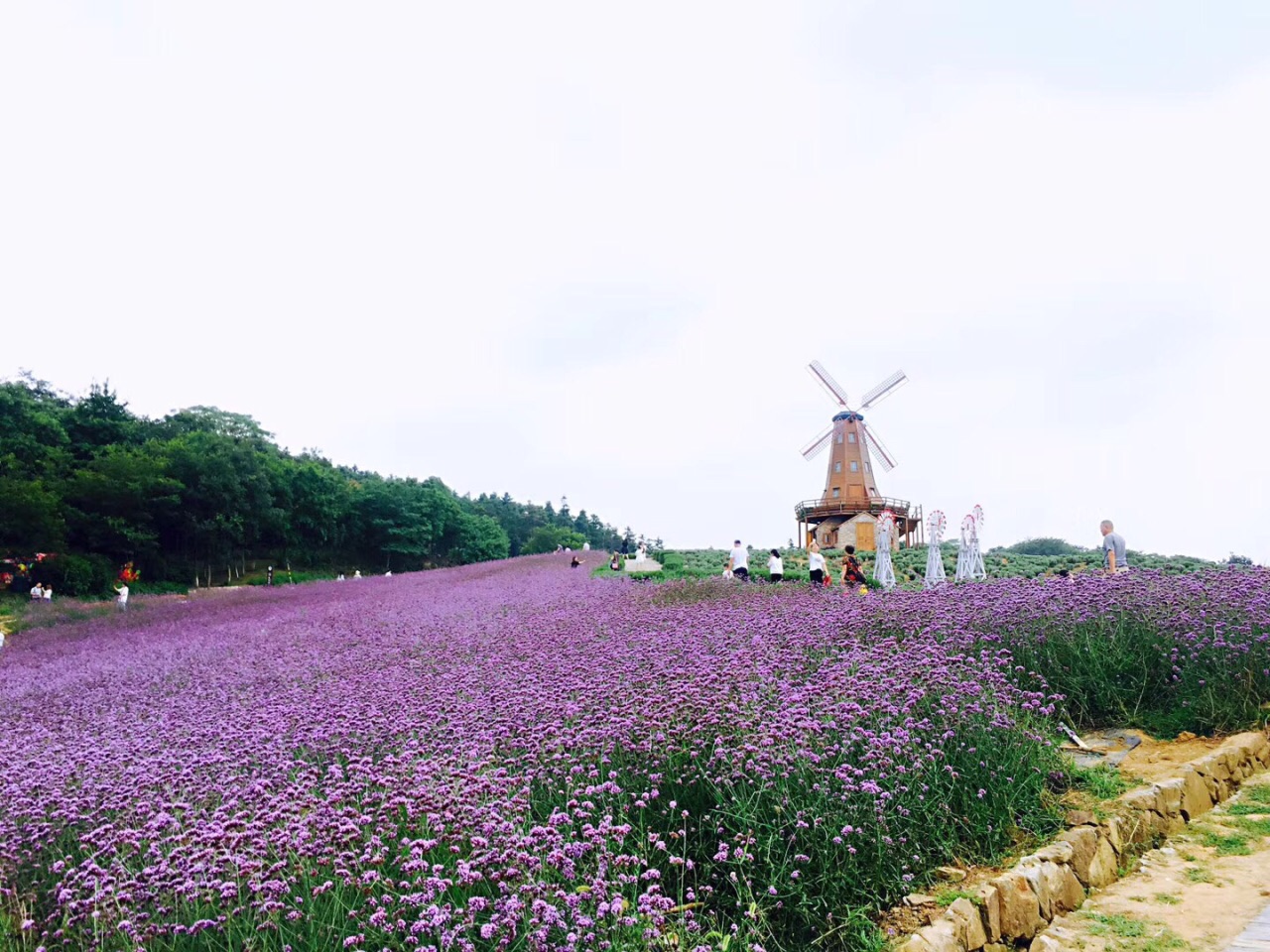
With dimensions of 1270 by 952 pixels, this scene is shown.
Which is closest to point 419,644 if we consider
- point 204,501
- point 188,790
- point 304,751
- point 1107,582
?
point 304,751

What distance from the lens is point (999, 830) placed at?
399 centimetres

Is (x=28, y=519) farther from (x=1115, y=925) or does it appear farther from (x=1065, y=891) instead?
(x=1115, y=925)

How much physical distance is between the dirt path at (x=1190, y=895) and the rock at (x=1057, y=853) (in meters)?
0.22

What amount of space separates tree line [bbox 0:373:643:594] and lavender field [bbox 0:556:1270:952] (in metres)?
23.9

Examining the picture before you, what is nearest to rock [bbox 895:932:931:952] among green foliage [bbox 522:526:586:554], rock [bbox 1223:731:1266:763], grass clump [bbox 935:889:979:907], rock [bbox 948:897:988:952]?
rock [bbox 948:897:988:952]

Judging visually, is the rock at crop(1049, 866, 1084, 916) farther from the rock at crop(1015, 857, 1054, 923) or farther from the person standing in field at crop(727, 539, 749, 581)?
the person standing in field at crop(727, 539, 749, 581)

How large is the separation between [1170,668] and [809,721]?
4213 millimetres

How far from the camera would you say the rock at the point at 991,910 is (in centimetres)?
324

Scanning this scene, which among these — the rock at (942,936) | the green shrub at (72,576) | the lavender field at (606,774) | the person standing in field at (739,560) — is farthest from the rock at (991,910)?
the green shrub at (72,576)

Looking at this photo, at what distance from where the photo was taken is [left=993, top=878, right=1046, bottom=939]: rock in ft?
10.9

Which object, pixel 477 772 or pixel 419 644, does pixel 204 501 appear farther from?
pixel 477 772

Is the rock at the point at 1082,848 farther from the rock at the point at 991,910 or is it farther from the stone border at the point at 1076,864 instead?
the rock at the point at 991,910

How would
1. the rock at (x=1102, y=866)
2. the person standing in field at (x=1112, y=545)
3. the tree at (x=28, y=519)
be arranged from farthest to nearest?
1. the tree at (x=28, y=519)
2. the person standing in field at (x=1112, y=545)
3. the rock at (x=1102, y=866)

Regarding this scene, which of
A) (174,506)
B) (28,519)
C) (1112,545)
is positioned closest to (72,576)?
(28,519)
